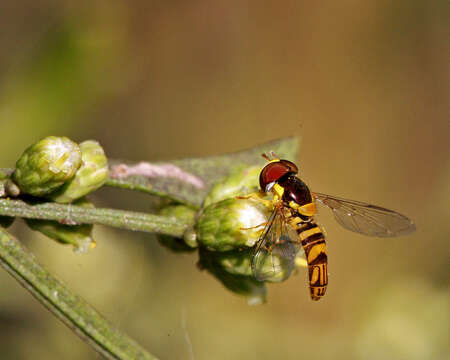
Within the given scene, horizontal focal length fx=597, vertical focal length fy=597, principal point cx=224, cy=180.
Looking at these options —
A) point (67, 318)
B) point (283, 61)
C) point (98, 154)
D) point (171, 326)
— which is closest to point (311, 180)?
point (283, 61)

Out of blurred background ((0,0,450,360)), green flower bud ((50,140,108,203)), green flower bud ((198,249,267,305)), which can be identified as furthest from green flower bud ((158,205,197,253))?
blurred background ((0,0,450,360))

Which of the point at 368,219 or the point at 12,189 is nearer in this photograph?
the point at 12,189

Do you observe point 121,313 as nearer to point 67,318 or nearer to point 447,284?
point 67,318

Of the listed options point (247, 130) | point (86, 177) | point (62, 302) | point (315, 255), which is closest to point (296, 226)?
point (315, 255)

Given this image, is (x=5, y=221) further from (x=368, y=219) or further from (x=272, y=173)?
(x=368, y=219)

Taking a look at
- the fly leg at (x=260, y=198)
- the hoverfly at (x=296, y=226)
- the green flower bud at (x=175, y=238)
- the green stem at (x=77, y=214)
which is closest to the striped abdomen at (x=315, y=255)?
the hoverfly at (x=296, y=226)

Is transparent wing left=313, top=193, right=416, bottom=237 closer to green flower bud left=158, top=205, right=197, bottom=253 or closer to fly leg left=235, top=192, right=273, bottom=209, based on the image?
fly leg left=235, top=192, right=273, bottom=209
